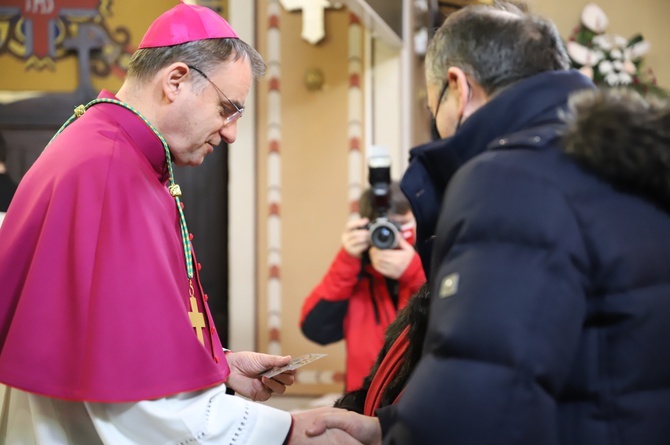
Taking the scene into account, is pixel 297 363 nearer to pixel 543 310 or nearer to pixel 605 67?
pixel 543 310

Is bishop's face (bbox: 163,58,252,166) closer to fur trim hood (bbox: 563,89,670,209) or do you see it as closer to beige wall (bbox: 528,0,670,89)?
fur trim hood (bbox: 563,89,670,209)

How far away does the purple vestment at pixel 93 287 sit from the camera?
1997 millimetres

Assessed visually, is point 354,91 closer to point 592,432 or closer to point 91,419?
point 91,419

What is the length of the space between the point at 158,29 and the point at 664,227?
140 cm

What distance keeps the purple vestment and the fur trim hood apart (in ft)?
3.06

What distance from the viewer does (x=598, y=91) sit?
1.75 m

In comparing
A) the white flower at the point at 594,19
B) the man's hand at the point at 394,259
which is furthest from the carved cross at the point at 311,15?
the white flower at the point at 594,19

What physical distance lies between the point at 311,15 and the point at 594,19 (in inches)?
101

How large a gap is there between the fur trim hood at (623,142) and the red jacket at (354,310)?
2.17 m

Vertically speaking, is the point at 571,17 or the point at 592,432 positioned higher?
the point at 571,17

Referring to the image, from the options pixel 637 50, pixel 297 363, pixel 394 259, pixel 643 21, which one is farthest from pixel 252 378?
pixel 643 21

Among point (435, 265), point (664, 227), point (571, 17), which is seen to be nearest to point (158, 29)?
point (435, 265)

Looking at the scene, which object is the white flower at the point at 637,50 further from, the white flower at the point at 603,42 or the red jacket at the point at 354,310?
the red jacket at the point at 354,310

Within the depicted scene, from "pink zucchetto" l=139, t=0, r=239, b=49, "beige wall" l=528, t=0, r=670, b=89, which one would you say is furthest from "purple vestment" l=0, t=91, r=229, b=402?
"beige wall" l=528, t=0, r=670, b=89
